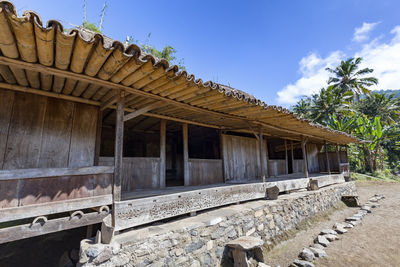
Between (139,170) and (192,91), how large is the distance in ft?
8.01

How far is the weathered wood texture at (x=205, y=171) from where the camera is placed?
5.58 meters

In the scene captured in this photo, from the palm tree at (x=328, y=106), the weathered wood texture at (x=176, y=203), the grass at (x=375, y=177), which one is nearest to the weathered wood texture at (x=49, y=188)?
the weathered wood texture at (x=176, y=203)

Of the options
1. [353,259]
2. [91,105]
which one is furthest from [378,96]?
[91,105]

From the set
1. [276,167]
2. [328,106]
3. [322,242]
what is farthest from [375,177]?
[322,242]

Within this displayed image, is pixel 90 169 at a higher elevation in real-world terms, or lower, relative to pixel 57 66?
lower

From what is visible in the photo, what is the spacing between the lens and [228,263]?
3.72 meters

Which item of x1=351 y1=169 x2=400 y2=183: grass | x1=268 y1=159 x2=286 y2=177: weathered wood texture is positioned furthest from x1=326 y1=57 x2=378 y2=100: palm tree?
x1=268 y1=159 x2=286 y2=177: weathered wood texture

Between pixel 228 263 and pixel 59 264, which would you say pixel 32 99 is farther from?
pixel 228 263

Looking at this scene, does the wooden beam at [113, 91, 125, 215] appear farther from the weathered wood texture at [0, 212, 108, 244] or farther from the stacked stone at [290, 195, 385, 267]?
the stacked stone at [290, 195, 385, 267]

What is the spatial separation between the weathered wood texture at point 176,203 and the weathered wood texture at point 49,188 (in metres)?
0.39

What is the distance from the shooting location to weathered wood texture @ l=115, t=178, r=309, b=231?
9.00 feet

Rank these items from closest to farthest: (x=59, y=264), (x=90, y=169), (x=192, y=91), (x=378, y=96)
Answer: (x=90, y=169) < (x=192, y=91) < (x=59, y=264) < (x=378, y=96)

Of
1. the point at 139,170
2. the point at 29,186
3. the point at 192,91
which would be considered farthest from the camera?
the point at 139,170

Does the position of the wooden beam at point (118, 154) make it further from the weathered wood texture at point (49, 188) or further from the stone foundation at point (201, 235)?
the stone foundation at point (201, 235)
